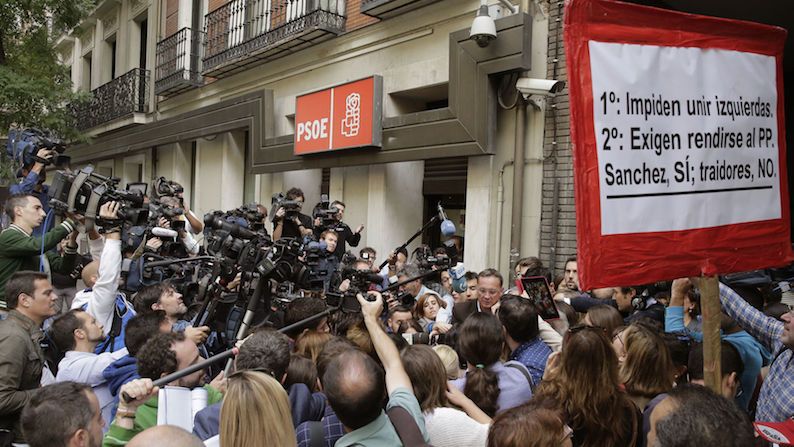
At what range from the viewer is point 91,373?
342 centimetres

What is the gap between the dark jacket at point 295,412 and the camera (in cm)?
265

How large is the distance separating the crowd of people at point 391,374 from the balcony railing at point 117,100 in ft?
42.2

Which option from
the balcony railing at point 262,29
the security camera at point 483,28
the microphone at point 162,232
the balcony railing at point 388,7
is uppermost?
the balcony railing at point 262,29

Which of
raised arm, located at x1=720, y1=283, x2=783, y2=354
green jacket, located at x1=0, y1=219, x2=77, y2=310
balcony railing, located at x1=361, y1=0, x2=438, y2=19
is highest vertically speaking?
balcony railing, located at x1=361, y1=0, x2=438, y2=19

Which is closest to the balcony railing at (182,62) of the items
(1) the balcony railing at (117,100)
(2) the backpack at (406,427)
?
(1) the balcony railing at (117,100)

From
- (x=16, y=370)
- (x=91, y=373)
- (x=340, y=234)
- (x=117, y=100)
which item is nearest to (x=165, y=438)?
(x=91, y=373)

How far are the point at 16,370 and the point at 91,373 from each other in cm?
37

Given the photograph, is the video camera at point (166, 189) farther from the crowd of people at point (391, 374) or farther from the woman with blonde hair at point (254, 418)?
the woman with blonde hair at point (254, 418)

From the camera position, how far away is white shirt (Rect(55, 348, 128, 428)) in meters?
3.41

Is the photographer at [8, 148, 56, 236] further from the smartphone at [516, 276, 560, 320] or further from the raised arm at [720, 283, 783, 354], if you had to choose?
the raised arm at [720, 283, 783, 354]

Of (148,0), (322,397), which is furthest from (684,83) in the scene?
(148,0)

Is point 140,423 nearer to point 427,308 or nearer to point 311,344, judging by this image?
point 311,344

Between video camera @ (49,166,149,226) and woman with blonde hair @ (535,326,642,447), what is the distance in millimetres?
3412

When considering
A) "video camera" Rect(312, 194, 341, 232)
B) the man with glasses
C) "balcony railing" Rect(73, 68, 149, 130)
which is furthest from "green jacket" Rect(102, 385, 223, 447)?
"balcony railing" Rect(73, 68, 149, 130)
